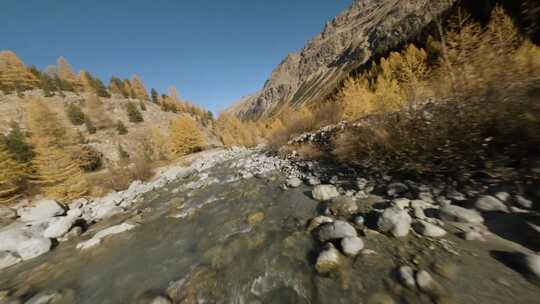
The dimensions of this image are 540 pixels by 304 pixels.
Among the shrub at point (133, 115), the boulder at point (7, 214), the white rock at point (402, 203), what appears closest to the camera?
the white rock at point (402, 203)

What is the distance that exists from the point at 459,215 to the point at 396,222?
102 cm

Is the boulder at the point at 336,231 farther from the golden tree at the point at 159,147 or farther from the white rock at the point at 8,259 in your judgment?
the golden tree at the point at 159,147

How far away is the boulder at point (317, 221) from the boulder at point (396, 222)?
3.48 ft

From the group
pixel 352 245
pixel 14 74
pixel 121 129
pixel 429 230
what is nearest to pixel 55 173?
pixel 352 245

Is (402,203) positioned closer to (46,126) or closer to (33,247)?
(33,247)

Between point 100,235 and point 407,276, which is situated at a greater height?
point 100,235

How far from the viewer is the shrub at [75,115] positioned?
3591cm

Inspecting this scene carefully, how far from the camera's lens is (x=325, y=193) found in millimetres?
5406

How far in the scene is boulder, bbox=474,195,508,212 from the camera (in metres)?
2.98

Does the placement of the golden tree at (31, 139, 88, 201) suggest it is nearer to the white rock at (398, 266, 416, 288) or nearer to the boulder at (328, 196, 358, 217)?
the boulder at (328, 196, 358, 217)

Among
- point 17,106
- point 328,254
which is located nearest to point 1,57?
point 17,106

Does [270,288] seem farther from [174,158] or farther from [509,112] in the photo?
[174,158]

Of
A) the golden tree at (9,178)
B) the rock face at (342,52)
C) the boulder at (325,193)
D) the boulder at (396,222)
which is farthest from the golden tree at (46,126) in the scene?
the rock face at (342,52)

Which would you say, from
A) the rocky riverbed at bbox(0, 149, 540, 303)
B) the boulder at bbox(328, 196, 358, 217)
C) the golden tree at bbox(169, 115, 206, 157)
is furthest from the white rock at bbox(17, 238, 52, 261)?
the golden tree at bbox(169, 115, 206, 157)
